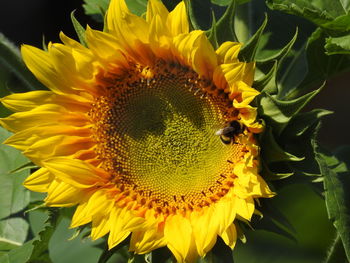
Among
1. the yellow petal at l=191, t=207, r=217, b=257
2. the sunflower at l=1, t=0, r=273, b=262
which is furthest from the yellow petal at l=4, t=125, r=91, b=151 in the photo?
the yellow petal at l=191, t=207, r=217, b=257

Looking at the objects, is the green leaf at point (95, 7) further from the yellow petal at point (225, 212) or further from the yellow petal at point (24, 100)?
the yellow petal at point (225, 212)

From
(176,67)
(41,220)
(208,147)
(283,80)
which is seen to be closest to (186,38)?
(176,67)

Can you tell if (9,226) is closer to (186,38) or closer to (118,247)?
(118,247)

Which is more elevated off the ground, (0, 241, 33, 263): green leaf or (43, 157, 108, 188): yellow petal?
(43, 157, 108, 188): yellow petal

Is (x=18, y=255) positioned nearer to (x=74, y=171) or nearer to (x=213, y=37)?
(x=74, y=171)

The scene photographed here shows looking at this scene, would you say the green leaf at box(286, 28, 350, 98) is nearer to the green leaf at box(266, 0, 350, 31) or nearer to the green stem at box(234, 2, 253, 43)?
the green leaf at box(266, 0, 350, 31)

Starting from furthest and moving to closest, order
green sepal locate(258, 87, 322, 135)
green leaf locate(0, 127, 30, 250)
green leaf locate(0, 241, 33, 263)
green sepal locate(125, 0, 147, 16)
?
green leaf locate(0, 127, 30, 250) → green sepal locate(125, 0, 147, 16) → green leaf locate(0, 241, 33, 263) → green sepal locate(258, 87, 322, 135)

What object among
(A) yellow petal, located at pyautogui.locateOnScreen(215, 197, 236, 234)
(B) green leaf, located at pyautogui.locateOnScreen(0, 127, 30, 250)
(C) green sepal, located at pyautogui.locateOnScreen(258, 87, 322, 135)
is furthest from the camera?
(B) green leaf, located at pyautogui.locateOnScreen(0, 127, 30, 250)
